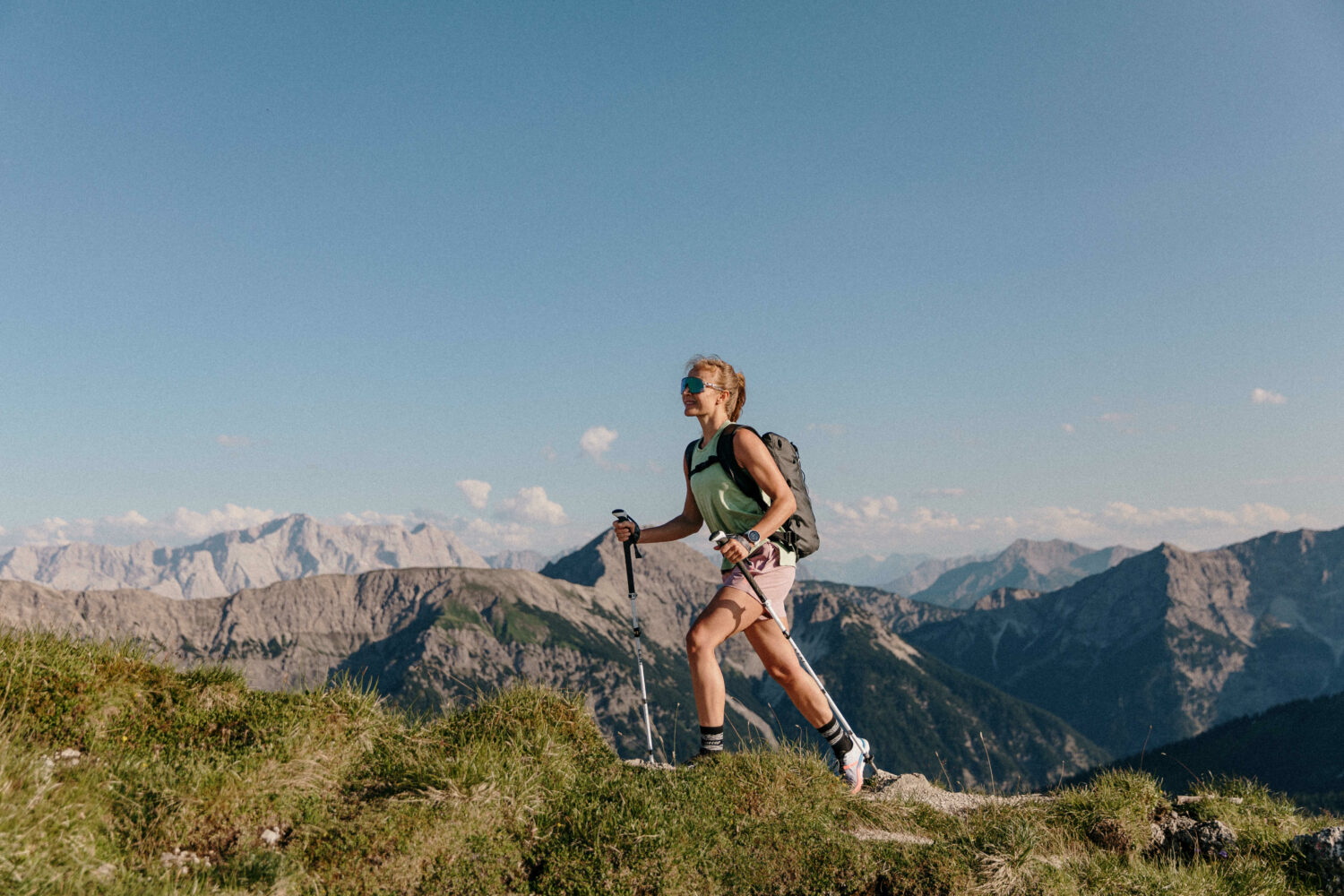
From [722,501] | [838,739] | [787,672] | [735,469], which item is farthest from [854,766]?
[735,469]

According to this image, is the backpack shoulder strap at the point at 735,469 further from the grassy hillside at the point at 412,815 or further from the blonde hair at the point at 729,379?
the grassy hillside at the point at 412,815

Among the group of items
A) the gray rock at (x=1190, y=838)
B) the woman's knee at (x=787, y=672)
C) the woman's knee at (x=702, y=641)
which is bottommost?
the gray rock at (x=1190, y=838)

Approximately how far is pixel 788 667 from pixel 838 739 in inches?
38.5

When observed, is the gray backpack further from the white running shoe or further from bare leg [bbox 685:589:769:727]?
the white running shoe

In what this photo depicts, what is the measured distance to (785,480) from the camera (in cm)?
805

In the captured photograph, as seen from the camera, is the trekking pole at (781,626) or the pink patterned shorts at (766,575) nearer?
the trekking pole at (781,626)

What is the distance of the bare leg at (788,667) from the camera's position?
8.29 meters

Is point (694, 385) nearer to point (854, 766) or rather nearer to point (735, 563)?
point (735, 563)

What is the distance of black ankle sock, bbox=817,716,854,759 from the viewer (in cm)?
841

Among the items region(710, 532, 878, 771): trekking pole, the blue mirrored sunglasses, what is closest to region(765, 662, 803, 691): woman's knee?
region(710, 532, 878, 771): trekking pole

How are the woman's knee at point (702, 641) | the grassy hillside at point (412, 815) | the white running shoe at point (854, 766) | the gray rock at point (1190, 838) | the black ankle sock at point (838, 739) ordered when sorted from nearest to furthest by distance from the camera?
the grassy hillside at point (412, 815) < the gray rock at point (1190, 838) < the woman's knee at point (702, 641) < the white running shoe at point (854, 766) < the black ankle sock at point (838, 739)

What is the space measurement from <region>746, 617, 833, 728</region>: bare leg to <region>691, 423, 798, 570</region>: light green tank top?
2.57 feet

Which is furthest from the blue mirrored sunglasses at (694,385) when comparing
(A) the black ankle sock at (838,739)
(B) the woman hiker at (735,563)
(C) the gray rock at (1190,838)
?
(C) the gray rock at (1190,838)

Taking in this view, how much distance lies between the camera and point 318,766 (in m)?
5.69
